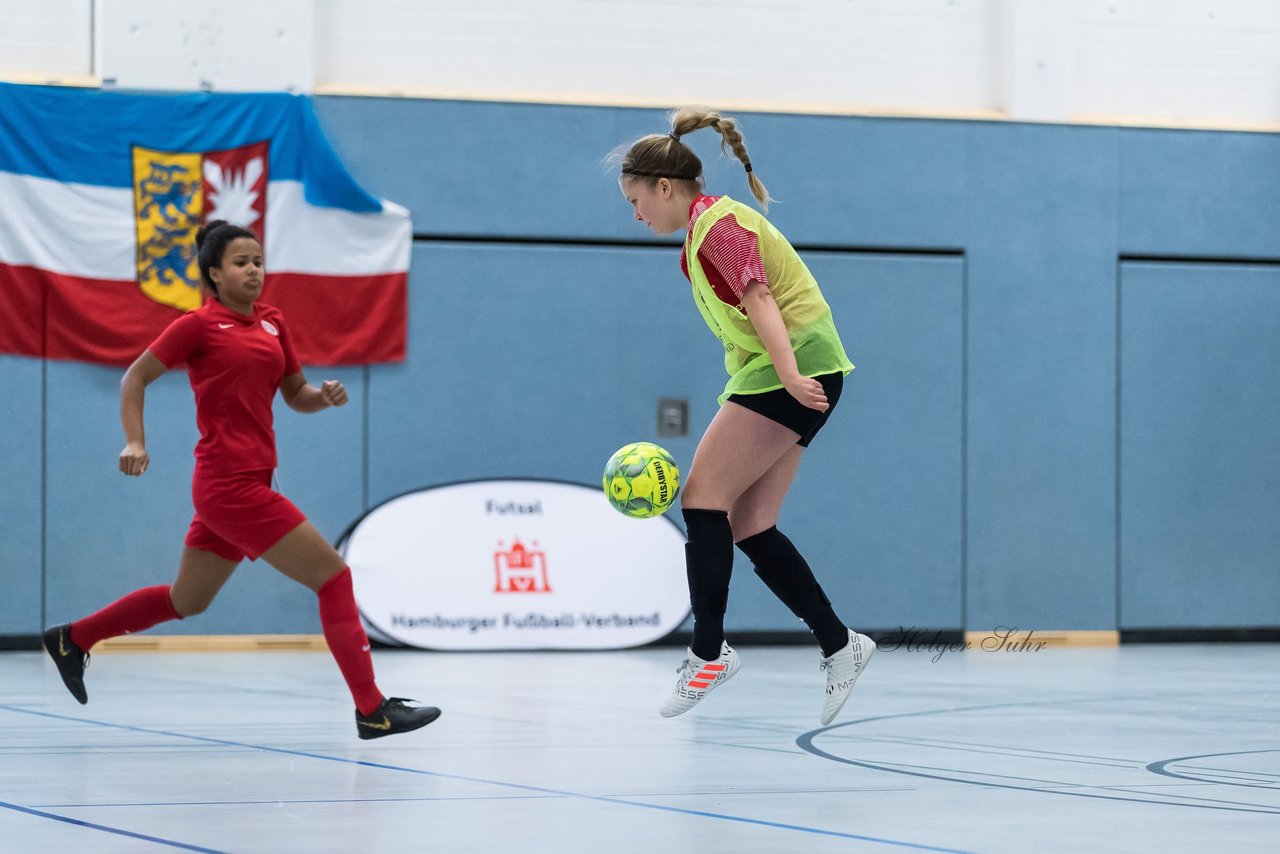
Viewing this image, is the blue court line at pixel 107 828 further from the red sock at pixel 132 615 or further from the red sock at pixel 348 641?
the red sock at pixel 132 615

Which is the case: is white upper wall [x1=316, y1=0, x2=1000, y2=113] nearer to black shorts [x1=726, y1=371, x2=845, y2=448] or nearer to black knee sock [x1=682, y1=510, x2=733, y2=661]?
black shorts [x1=726, y1=371, x2=845, y2=448]

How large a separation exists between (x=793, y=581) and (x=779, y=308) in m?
0.82

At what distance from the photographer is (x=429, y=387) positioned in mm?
10336

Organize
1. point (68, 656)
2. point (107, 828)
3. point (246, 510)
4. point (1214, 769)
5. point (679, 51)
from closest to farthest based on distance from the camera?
point (107, 828) < point (1214, 769) < point (246, 510) < point (68, 656) < point (679, 51)

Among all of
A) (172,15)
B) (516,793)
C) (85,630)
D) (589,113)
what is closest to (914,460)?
(589,113)

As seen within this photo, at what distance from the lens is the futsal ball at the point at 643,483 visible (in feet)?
17.9

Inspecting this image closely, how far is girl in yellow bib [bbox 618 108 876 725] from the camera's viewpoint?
192 inches

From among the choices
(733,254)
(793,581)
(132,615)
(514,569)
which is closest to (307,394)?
(132,615)

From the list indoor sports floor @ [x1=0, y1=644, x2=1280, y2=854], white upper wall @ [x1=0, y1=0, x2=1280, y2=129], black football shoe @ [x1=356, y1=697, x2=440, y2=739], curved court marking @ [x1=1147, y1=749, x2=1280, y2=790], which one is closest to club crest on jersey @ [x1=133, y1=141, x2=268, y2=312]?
white upper wall @ [x1=0, y1=0, x2=1280, y2=129]

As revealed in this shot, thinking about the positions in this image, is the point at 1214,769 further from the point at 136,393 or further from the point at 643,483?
the point at 136,393

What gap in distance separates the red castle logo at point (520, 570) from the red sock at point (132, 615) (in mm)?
4652

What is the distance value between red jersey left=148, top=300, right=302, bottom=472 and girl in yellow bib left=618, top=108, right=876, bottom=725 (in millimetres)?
1277

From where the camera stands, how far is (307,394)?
5.55 m

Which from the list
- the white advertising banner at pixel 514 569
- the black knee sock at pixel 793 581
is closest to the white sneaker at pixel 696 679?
the black knee sock at pixel 793 581
